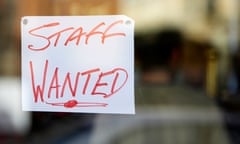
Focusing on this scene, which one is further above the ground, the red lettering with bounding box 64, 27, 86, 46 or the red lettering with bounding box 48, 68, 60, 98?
the red lettering with bounding box 64, 27, 86, 46

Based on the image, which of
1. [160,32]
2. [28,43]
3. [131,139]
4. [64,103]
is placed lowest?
[131,139]

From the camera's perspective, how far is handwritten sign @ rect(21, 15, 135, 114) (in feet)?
2.42

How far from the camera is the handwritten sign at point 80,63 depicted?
2.42 ft

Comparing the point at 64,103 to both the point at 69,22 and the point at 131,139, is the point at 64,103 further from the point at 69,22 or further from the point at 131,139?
the point at 131,139

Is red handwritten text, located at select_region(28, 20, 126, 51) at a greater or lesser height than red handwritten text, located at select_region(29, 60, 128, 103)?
greater

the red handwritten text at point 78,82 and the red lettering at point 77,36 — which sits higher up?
the red lettering at point 77,36

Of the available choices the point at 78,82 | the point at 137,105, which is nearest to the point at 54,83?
A: the point at 78,82

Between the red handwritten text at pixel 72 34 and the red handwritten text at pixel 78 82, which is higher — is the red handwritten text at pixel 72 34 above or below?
above

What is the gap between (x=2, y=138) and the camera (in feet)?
2.97

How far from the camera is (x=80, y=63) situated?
75 centimetres

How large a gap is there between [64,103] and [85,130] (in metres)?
0.22

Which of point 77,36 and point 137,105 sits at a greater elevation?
point 77,36

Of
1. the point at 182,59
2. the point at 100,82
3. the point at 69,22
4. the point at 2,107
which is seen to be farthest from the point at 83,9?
the point at 182,59

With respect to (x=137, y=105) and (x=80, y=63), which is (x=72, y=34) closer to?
(x=80, y=63)
